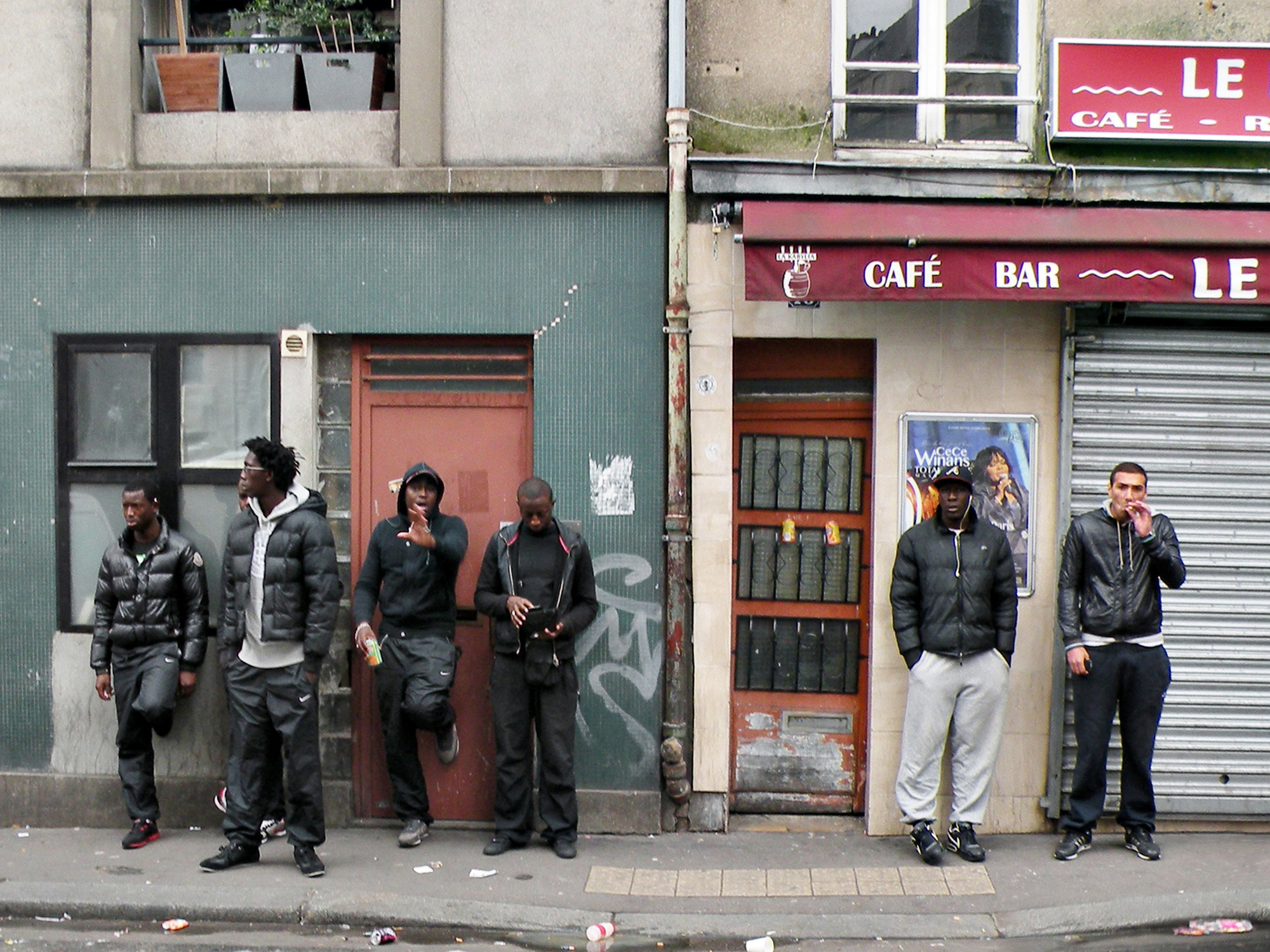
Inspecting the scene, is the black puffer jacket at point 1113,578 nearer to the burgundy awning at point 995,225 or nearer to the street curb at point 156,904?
the burgundy awning at point 995,225

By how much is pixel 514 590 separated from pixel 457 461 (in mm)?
1018

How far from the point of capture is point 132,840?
7.11m

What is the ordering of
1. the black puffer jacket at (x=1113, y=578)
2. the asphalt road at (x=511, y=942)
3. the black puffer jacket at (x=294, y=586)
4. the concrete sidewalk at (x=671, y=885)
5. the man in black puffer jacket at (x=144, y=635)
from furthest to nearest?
the man in black puffer jacket at (x=144, y=635) < the black puffer jacket at (x=1113, y=578) < the black puffer jacket at (x=294, y=586) < the concrete sidewalk at (x=671, y=885) < the asphalt road at (x=511, y=942)

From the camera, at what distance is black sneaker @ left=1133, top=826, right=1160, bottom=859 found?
688cm

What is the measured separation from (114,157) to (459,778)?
411 centimetres

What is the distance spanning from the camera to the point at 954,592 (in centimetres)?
688

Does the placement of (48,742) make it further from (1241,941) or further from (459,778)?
(1241,941)

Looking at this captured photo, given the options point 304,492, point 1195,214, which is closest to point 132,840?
point 304,492

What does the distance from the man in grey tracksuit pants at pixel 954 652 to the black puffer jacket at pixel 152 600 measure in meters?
3.84

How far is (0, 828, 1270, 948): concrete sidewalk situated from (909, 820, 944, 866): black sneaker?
0.06 meters

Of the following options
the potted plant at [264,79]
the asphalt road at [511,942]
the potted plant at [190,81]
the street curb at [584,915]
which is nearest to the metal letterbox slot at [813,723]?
the street curb at [584,915]

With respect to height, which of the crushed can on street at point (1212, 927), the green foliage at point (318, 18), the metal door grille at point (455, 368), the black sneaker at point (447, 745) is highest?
the green foliage at point (318, 18)

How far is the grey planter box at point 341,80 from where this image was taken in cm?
761

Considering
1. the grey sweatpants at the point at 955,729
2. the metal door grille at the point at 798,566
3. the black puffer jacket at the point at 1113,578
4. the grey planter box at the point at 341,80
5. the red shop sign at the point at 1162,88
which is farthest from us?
the metal door grille at the point at 798,566
